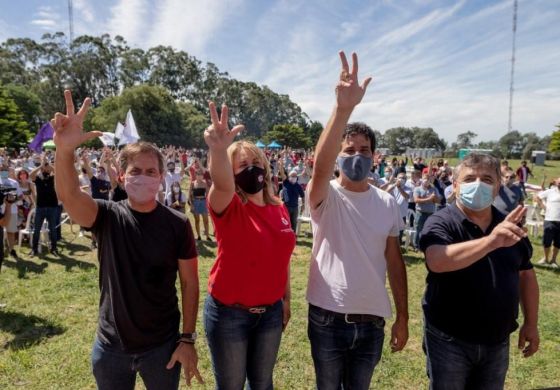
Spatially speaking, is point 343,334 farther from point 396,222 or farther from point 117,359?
point 117,359

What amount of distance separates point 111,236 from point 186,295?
0.52m

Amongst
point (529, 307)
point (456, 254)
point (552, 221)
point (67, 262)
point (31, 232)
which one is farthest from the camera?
point (31, 232)

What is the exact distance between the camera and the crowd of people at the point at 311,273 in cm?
197

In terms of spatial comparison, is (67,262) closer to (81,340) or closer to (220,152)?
(81,340)

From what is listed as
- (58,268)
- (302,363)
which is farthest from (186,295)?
(58,268)

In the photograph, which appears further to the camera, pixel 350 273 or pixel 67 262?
pixel 67 262

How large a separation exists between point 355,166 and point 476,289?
0.94m

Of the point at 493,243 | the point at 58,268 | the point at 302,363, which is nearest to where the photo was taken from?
the point at 493,243

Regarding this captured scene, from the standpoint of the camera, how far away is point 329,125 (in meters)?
1.93

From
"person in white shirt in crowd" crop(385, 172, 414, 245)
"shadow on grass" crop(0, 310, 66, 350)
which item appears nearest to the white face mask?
"shadow on grass" crop(0, 310, 66, 350)

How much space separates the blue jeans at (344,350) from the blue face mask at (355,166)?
0.79 metres

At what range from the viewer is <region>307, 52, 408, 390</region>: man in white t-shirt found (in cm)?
213

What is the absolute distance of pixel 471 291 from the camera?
209 centimetres

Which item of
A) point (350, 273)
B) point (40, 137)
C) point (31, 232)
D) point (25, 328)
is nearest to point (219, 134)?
point (350, 273)
